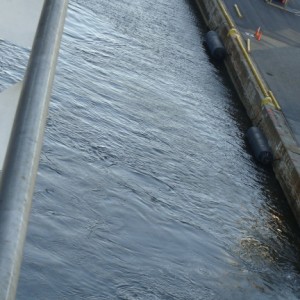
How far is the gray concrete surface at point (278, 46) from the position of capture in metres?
23.4

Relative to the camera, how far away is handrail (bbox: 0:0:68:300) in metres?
1.38

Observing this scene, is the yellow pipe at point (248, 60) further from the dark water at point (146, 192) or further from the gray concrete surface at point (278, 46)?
the dark water at point (146, 192)

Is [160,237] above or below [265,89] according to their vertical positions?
below

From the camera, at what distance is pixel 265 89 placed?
910 inches

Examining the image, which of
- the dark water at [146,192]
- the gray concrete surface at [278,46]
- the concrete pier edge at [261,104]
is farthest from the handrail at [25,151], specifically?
the gray concrete surface at [278,46]

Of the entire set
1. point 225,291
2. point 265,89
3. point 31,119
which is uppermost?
point 31,119

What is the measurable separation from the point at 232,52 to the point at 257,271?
12.7 meters

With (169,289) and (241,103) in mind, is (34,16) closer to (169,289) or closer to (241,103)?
(169,289)

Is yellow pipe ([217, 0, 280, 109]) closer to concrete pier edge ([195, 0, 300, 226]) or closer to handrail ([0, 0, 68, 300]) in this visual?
concrete pier edge ([195, 0, 300, 226])

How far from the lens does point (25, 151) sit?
163cm

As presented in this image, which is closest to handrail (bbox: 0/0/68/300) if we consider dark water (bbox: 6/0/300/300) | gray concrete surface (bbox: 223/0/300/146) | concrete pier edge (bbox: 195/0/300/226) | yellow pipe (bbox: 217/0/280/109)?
dark water (bbox: 6/0/300/300)

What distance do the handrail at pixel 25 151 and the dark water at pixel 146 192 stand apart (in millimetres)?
9952

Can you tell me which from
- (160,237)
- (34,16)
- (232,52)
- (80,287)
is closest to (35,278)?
(80,287)

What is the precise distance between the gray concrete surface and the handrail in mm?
19088
